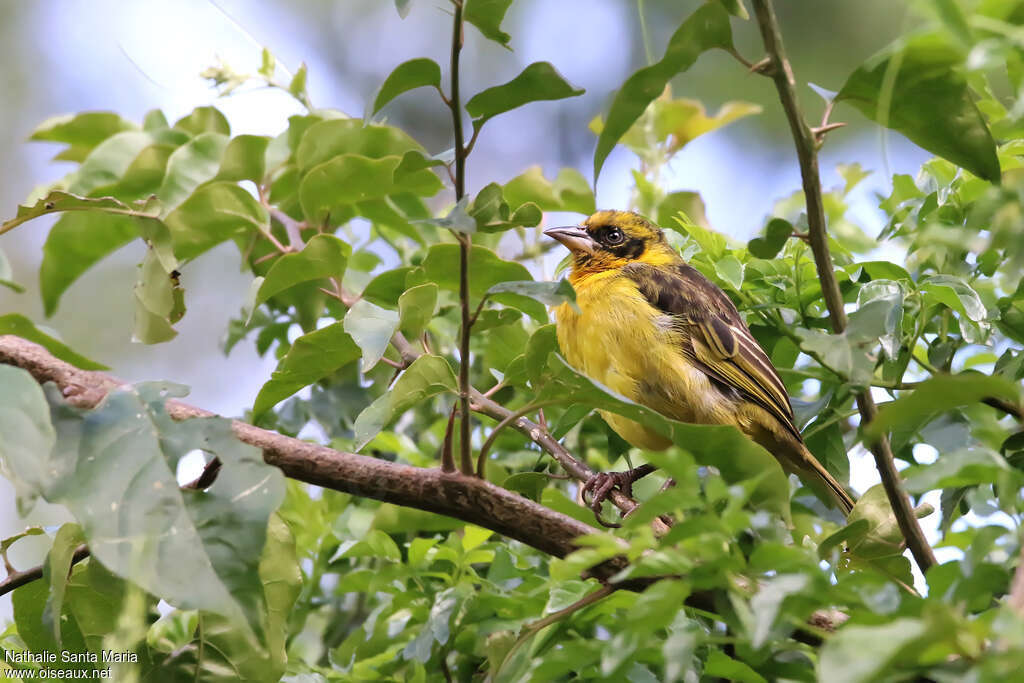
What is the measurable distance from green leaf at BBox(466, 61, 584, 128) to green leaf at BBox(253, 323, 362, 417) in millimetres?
652

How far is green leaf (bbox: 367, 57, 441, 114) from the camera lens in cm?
179

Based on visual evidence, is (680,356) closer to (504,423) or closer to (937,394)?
(504,423)

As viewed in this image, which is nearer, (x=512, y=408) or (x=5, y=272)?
(x=5, y=272)

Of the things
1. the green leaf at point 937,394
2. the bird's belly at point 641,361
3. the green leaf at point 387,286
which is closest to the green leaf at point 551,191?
the bird's belly at point 641,361

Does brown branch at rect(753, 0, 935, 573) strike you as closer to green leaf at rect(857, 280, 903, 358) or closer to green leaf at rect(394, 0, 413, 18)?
green leaf at rect(857, 280, 903, 358)

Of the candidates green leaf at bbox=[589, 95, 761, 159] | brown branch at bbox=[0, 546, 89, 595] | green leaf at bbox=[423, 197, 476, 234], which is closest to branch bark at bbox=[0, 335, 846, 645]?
brown branch at bbox=[0, 546, 89, 595]

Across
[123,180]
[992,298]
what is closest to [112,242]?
[123,180]

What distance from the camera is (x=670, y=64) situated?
1.66m

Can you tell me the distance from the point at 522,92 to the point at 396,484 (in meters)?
0.70

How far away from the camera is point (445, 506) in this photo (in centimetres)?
184

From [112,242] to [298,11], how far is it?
8.26 m

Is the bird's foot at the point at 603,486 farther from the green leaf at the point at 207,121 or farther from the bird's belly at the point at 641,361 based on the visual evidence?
the green leaf at the point at 207,121

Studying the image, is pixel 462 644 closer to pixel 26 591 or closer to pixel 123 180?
pixel 26 591

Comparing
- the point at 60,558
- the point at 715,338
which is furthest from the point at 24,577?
the point at 715,338
